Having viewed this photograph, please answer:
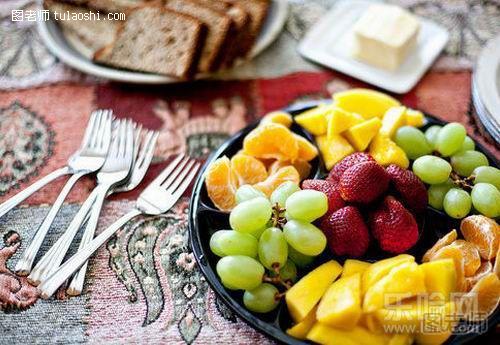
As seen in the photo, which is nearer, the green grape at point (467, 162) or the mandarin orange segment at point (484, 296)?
the mandarin orange segment at point (484, 296)

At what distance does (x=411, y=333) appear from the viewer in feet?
2.50

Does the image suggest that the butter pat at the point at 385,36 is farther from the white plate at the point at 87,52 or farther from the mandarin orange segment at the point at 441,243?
the mandarin orange segment at the point at 441,243

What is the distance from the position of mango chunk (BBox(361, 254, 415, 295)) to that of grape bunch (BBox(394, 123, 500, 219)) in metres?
0.15

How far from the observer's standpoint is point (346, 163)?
0.92 m

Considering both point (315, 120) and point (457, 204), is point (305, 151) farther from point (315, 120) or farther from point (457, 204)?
point (457, 204)

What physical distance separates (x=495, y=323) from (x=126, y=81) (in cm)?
96

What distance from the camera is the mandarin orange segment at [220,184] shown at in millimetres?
969

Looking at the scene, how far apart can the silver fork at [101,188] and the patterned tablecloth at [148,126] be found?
0.11 feet

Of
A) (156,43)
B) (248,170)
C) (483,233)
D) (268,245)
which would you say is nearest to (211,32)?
(156,43)

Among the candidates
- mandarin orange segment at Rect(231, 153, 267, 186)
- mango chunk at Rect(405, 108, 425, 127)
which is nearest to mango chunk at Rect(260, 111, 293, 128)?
mandarin orange segment at Rect(231, 153, 267, 186)

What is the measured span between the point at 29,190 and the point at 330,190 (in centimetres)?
62

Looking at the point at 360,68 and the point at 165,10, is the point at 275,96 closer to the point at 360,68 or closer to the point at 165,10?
the point at 360,68

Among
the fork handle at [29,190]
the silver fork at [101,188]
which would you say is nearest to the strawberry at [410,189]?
the silver fork at [101,188]

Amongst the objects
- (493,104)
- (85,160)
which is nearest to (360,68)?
(493,104)
